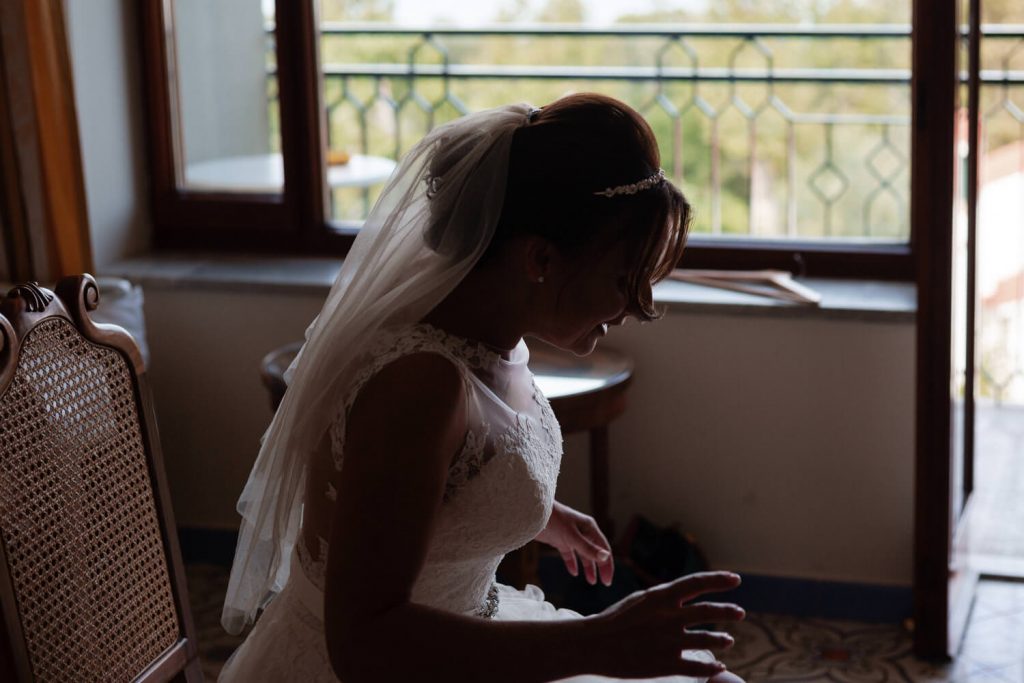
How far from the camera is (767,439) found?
122 inches

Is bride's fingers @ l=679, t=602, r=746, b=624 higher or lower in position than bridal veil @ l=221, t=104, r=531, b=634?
lower

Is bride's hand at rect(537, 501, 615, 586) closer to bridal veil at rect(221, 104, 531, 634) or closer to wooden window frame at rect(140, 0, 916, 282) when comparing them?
bridal veil at rect(221, 104, 531, 634)

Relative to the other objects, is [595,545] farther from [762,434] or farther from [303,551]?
[762,434]

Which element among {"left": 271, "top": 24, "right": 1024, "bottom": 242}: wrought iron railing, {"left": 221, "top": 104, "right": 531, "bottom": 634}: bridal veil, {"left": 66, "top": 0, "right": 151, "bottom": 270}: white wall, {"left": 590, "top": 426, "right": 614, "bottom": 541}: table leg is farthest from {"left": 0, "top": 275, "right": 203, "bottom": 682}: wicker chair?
{"left": 271, "top": 24, "right": 1024, "bottom": 242}: wrought iron railing

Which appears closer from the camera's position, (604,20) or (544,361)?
(544,361)

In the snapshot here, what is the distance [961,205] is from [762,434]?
2.26ft

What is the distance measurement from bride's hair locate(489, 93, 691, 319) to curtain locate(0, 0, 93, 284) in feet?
6.60

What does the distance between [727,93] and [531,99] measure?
0.71m

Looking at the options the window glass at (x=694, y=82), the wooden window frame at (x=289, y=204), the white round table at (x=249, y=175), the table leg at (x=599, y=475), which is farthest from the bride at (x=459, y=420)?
the window glass at (x=694, y=82)

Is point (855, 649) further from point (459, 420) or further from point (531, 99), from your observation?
point (531, 99)

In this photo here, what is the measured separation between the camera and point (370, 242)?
166 cm

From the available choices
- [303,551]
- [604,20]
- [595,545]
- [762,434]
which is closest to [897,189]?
[604,20]

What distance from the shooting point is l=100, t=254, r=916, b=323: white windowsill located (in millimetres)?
2982

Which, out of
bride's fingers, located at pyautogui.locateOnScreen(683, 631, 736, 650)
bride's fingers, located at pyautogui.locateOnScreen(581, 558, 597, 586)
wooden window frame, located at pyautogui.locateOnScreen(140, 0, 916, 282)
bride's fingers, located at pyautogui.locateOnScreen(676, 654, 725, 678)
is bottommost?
bride's fingers, located at pyautogui.locateOnScreen(581, 558, 597, 586)
